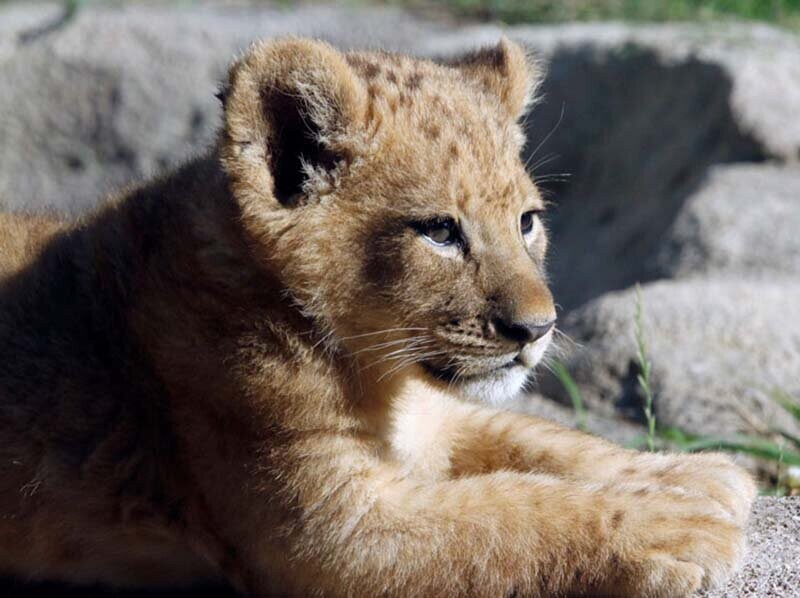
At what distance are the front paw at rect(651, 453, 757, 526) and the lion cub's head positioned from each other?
56 cm

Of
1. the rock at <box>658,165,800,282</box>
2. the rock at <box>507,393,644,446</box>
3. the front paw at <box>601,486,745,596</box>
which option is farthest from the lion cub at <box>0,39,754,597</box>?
the rock at <box>658,165,800,282</box>

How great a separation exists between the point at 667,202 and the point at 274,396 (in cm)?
517

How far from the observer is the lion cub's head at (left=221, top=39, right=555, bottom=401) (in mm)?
3547

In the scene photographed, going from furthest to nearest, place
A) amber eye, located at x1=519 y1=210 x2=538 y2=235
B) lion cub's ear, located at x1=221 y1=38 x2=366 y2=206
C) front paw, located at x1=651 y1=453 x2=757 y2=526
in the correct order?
1. amber eye, located at x1=519 y1=210 x2=538 y2=235
2. front paw, located at x1=651 y1=453 x2=757 y2=526
3. lion cub's ear, located at x1=221 y1=38 x2=366 y2=206

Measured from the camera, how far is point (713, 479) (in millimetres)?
3822

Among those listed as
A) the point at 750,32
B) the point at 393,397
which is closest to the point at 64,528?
the point at 393,397

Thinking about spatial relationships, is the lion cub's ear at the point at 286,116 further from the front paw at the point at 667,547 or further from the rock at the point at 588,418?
the rock at the point at 588,418

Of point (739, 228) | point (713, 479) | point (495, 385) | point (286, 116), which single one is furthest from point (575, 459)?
point (739, 228)

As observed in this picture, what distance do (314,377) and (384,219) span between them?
491 millimetres

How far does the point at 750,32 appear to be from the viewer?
29.8 ft

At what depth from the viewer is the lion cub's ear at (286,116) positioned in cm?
350

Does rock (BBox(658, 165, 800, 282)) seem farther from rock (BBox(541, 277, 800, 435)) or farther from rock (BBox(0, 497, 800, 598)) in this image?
rock (BBox(0, 497, 800, 598))

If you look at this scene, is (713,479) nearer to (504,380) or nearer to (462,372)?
(504,380)

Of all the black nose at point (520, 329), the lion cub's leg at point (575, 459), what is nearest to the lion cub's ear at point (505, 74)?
the black nose at point (520, 329)
